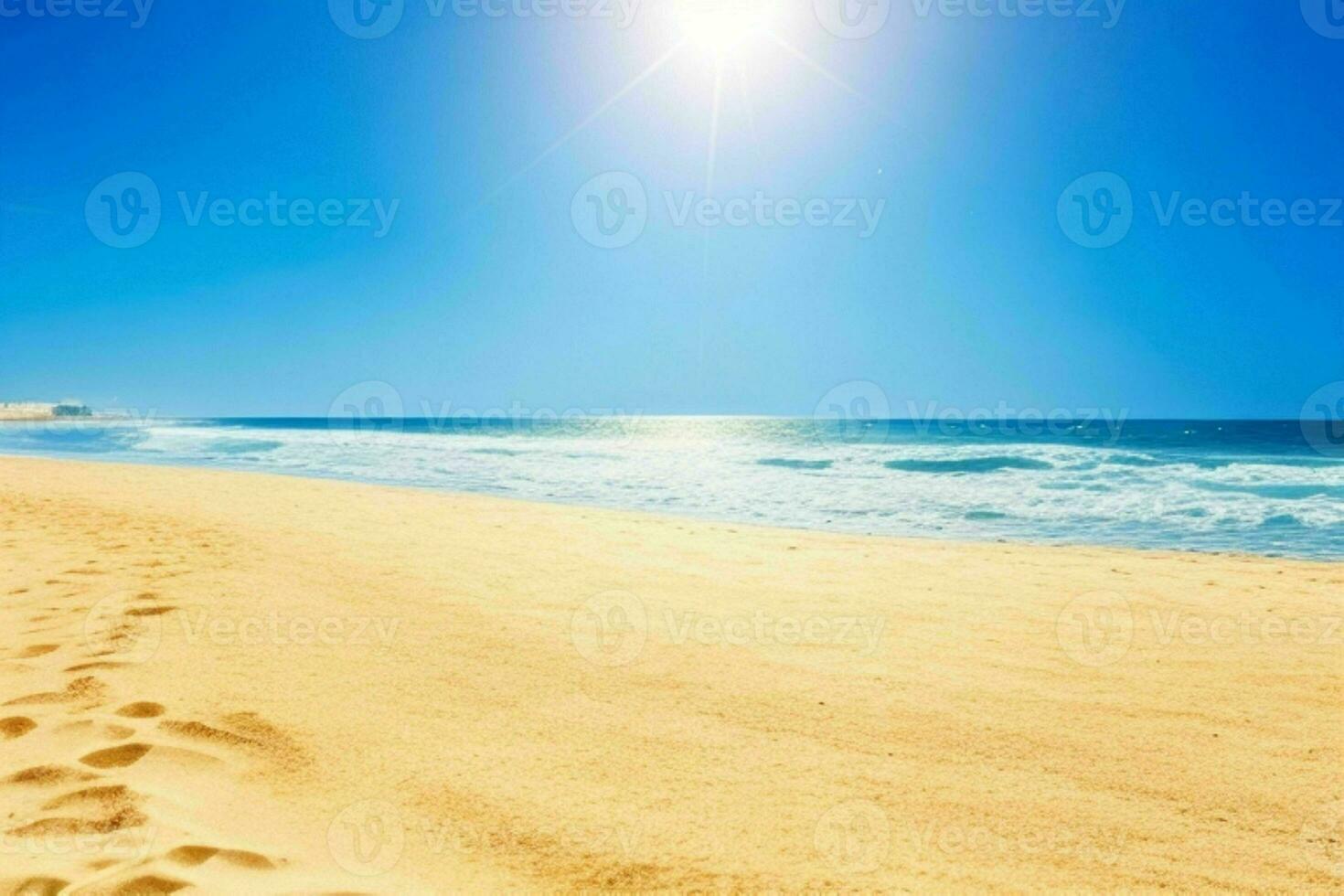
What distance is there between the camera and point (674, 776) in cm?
301

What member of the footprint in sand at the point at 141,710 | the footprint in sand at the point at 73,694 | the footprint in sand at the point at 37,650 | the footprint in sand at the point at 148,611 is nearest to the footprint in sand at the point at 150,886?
the footprint in sand at the point at 141,710

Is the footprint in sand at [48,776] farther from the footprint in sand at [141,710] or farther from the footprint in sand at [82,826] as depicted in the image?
the footprint in sand at [141,710]

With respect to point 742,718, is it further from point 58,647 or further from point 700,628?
point 58,647

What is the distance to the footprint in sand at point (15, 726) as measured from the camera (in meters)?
3.07

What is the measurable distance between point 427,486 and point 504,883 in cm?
1646

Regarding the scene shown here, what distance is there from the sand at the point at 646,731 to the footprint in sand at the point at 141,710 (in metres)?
0.02

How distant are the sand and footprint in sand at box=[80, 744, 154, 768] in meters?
0.01

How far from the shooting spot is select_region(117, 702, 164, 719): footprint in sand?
335 centimetres

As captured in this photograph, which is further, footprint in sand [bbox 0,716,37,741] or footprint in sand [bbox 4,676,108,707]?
footprint in sand [bbox 4,676,108,707]

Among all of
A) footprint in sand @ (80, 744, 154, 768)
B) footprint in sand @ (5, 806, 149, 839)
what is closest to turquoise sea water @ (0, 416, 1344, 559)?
footprint in sand @ (80, 744, 154, 768)

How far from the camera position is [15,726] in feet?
10.3

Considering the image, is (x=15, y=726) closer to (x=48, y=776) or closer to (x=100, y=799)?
(x=48, y=776)

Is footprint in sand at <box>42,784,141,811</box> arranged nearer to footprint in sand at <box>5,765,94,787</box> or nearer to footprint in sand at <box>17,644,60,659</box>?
footprint in sand at <box>5,765,94,787</box>

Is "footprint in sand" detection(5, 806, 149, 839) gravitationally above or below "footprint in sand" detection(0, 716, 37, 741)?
below
